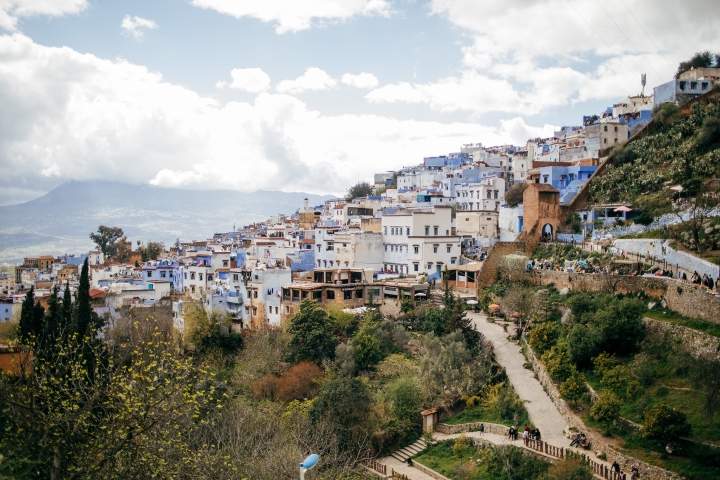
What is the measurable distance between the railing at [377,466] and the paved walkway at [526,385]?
15.5 ft

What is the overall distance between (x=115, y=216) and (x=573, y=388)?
571 feet

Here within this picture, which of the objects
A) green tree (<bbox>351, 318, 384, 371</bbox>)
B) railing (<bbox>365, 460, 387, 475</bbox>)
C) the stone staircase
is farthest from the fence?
green tree (<bbox>351, 318, 384, 371</bbox>)

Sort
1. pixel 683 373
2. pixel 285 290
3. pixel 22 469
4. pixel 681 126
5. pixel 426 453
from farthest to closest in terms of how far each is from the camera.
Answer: pixel 681 126 < pixel 285 290 < pixel 426 453 < pixel 683 373 < pixel 22 469

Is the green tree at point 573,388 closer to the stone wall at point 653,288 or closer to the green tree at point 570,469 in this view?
the green tree at point 570,469

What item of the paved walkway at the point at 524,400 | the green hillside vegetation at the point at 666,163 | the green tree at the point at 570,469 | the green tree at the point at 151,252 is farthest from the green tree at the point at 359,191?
the green tree at the point at 570,469

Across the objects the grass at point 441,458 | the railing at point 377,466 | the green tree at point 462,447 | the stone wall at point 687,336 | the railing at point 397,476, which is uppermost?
the stone wall at point 687,336

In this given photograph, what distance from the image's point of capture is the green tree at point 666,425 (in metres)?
17.0

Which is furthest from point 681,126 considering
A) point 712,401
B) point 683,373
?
point 712,401

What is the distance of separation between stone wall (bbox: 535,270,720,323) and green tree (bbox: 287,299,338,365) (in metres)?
10.2

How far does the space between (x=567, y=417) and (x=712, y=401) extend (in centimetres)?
489

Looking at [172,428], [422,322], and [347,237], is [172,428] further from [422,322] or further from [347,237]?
[347,237]

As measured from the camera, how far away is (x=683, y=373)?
19.4 metres

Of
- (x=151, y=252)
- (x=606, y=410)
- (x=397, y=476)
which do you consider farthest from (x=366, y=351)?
(x=151, y=252)

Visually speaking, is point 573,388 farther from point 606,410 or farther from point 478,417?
point 478,417
